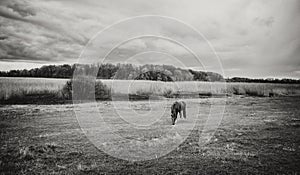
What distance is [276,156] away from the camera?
33.4 feet

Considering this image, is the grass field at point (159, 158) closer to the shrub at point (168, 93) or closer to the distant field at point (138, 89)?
the distant field at point (138, 89)

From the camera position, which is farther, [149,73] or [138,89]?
[138,89]

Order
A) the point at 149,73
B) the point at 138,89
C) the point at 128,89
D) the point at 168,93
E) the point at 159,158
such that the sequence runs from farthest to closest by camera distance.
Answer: the point at 138,89 < the point at 168,93 < the point at 128,89 < the point at 149,73 < the point at 159,158

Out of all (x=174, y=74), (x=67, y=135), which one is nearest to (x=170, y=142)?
(x=67, y=135)

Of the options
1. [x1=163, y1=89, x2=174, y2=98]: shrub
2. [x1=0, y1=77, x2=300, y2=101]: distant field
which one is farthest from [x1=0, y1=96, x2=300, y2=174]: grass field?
[x1=163, y1=89, x2=174, y2=98]: shrub

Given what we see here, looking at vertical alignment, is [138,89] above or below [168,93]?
above

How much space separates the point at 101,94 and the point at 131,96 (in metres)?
4.77

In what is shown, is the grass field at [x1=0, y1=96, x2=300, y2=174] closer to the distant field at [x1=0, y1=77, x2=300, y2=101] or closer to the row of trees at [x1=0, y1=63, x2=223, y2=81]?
the row of trees at [x1=0, y1=63, x2=223, y2=81]

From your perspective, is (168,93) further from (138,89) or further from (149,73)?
(149,73)

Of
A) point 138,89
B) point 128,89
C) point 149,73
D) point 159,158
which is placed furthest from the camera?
point 138,89

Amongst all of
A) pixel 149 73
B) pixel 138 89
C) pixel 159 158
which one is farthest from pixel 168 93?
pixel 159 158

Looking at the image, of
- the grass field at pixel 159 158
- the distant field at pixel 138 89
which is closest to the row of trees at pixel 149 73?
the distant field at pixel 138 89

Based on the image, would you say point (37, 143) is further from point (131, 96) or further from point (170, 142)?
point (131, 96)

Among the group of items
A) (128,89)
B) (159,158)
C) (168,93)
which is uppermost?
(128,89)
